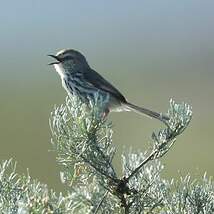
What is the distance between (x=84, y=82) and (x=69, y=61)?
47 centimetres

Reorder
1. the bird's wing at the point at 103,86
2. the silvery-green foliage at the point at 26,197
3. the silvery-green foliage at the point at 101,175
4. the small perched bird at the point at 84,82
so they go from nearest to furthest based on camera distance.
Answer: the silvery-green foliage at the point at 26,197 < the silvery-green foliage at the point at 101,175 < the small perched bird at the point at 84,82 < the bird's wing at the point at 103,86

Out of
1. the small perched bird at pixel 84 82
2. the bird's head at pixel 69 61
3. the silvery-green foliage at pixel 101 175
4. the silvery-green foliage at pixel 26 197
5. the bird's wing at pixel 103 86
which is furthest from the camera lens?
the bird's head at pixel 69 61

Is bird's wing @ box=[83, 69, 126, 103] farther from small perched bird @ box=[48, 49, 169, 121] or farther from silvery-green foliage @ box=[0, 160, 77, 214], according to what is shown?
silvery-green foliage @ box=[0, 160, 77, 214]

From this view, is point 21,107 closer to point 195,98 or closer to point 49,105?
point 49,105

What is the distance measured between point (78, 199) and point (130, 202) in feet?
0.54

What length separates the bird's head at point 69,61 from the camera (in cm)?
477

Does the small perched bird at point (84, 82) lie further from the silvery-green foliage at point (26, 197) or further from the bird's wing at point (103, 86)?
the silvery-green foliage at point (26, 197)

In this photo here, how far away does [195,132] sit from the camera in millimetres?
14000

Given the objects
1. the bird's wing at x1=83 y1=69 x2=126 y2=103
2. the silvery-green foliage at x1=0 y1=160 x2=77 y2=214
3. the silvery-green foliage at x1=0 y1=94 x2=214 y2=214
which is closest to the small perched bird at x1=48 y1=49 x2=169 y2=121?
the bird's wing at x1=83 y1=69 x2=126 y2=103

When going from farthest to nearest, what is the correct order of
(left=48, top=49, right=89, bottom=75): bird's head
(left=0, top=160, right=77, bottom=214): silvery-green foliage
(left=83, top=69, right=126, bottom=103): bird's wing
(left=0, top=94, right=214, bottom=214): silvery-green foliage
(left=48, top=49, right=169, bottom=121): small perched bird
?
1. (left=48, top=49, right=89, bottom=75): bird's head
2. (left=83, top=69, right=126, bottom=103): bird's wing
3. (left=48, top=49, right=169, bottom=121): small perched bird
4. (left=0, top=94, right=214, bottom=214): silvery-green foliage
5. (left=0, top=160, right=77, bottom=214): silvery-green foliage

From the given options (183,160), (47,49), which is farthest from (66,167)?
(47,49)

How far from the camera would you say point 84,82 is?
175 inches

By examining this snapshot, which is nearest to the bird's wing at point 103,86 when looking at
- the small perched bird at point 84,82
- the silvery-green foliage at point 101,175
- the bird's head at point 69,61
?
the small perched bird at point 84,82

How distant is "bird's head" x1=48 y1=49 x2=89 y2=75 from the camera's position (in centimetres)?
477
